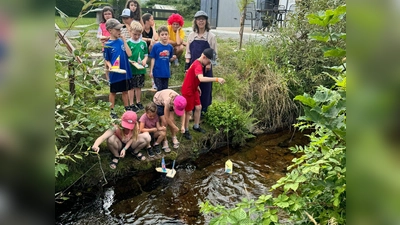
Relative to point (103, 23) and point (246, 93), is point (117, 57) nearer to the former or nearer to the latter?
point (103, 23)

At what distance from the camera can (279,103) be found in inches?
267

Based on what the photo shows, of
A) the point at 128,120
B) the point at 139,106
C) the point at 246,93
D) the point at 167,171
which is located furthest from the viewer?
the point at 246,93

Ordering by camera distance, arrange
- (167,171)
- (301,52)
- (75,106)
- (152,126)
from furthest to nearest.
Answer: (301,52), (152,126), (167,171), (75,106)

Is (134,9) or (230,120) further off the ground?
(134,9)

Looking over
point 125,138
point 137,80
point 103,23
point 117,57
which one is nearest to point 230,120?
point 137,80

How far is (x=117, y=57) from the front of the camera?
4859mm

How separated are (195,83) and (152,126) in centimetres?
98

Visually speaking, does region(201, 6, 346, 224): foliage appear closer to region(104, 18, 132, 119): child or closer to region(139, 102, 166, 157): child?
region(139, 102, 166, 157): child

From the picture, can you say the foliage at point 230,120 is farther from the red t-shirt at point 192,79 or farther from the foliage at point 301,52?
the foliage at point 301,52

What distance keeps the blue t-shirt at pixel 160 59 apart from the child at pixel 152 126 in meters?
0.86
